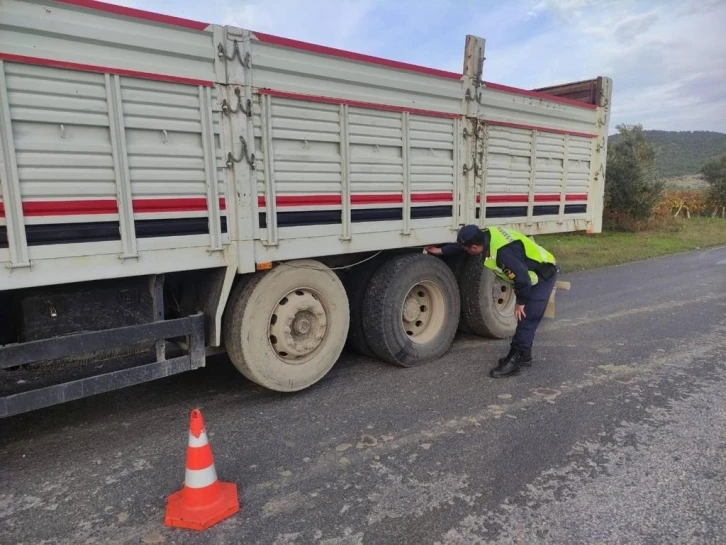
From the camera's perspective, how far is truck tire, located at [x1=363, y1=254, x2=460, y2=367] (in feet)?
15.5

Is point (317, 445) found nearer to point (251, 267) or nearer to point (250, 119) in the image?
point (251, 267)

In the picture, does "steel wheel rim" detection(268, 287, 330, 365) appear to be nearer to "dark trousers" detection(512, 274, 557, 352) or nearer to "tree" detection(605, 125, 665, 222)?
"dark trousers" detection(512, 274, 557, 352)

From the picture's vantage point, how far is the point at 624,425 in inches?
144

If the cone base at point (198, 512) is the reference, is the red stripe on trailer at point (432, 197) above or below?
above

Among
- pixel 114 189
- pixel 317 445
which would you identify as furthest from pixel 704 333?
pixel 114 189

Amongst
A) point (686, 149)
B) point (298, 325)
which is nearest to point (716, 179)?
point (298, 325)

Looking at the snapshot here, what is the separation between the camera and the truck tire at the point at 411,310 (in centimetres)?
473

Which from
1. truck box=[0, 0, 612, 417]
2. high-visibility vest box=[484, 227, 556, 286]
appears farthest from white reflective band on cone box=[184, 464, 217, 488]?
high-visibility vest box=[484, 227, 556, 286]

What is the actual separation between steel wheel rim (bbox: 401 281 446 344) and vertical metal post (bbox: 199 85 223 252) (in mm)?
2101

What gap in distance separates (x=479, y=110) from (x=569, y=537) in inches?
155

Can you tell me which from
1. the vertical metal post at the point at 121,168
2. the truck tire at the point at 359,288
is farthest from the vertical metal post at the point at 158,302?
the truck tire at the point at 359,288

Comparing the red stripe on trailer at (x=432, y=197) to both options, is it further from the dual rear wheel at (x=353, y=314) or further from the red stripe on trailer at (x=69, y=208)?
the red stripe on trailer at (x=69, y=208)

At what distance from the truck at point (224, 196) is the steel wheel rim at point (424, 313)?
20 mm

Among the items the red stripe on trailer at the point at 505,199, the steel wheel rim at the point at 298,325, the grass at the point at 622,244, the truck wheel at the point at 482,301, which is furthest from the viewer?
the grass at the point at 622,244
